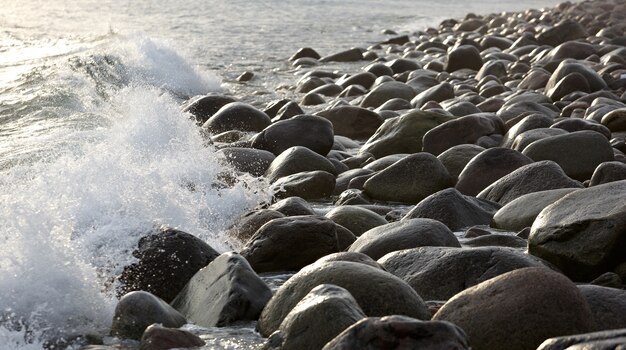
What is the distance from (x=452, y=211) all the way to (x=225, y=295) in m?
1.74

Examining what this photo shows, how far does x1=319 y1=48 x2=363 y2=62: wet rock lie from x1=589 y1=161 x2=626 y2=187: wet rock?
1005 cm

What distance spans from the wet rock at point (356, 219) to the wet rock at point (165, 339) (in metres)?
1.66

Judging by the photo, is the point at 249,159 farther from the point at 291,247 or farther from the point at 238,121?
the point at 291,247

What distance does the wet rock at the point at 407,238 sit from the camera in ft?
12.8

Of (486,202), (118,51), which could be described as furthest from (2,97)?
(486,202)

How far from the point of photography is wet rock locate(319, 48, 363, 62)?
15.0 metres

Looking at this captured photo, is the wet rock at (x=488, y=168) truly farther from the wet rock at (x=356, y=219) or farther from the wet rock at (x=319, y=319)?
the wet rock at (x=319, y=319)

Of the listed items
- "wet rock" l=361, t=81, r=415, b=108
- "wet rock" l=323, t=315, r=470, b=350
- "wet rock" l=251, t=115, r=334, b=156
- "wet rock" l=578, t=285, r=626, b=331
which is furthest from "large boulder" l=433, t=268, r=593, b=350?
"wet rock" l=361, t=81, r=415, b=108

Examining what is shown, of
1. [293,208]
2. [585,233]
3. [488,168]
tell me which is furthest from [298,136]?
[585,233]

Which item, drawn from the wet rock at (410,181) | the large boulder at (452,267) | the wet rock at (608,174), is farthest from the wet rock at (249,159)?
the large boulder at (452,267)

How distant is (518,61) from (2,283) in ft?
32.2

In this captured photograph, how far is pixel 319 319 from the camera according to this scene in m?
2.78

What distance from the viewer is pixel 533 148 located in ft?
19.2

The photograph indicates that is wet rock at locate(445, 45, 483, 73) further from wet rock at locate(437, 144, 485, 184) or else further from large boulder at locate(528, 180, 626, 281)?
large boulder at locate(528, 180, 626, 281)
